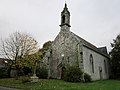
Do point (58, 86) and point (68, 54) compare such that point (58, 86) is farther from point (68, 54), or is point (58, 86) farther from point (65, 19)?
point (65, 19)

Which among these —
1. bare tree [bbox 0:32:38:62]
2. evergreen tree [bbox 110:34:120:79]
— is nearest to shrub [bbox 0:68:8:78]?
bare tree [bbox 0:32:38:62]

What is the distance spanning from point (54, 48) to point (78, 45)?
21.2 feet

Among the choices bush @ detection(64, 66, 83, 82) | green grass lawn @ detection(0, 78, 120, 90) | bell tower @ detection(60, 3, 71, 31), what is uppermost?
bell tower @ detection(60, 3, 71, 31)

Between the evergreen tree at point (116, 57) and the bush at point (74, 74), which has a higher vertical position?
the evergreen tree at point (116, 57)

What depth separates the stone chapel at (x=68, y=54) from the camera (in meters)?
28.4

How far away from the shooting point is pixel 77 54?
28.5 metres

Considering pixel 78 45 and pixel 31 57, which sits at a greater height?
pixel 78 45

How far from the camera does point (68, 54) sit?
1182 inches

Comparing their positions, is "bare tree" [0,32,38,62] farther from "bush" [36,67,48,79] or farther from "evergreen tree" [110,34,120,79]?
"evergreen tree" [110,34,120,79]

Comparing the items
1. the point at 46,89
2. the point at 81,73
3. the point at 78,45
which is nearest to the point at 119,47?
the point at 78,45

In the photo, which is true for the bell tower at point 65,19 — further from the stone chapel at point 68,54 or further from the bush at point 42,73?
the bush at point 42,73

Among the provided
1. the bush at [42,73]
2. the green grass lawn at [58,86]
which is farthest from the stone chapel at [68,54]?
the green grass lawn at [58,86]

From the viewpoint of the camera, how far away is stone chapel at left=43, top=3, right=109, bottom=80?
28359mm

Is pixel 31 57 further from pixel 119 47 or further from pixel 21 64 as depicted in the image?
pixel 119 47
